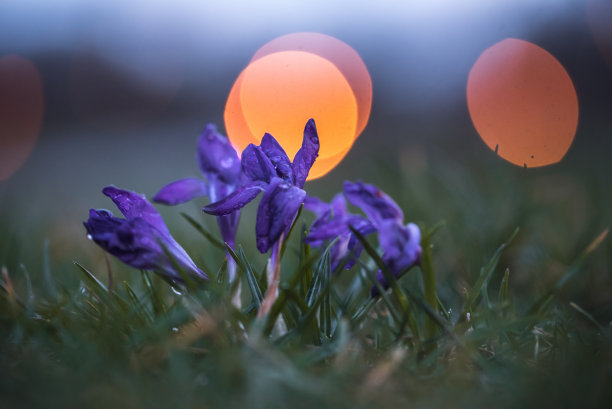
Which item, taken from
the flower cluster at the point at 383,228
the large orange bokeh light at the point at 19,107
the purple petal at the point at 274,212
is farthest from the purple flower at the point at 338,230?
the large orange bokeh light at the point at 19,107

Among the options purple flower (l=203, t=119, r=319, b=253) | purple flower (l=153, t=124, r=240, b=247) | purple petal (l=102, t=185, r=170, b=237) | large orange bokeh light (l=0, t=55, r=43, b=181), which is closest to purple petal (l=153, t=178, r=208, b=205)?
purple flower (l=153, t=124, r=240, b=247)

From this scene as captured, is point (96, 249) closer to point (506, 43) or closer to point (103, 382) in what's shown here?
point (103, 382)

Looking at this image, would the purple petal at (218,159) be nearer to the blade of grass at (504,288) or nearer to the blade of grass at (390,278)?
the blade of grass at (390,278)

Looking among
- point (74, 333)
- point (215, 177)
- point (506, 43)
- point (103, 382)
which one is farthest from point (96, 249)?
point (506, 43)

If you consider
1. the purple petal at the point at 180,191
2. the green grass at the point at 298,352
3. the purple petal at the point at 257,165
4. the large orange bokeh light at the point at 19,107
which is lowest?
the large orange bokeh light at the point at 19,107

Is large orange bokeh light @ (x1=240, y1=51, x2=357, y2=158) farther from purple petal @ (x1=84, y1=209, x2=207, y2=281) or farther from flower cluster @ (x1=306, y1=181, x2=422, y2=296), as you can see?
purple petal @ (x1=84, y1=209, x2=207, y2=281)

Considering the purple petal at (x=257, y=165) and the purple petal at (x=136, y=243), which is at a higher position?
the purple petal at (x=257, y=165)

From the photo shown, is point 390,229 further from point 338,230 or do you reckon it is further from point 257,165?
point 257,165
